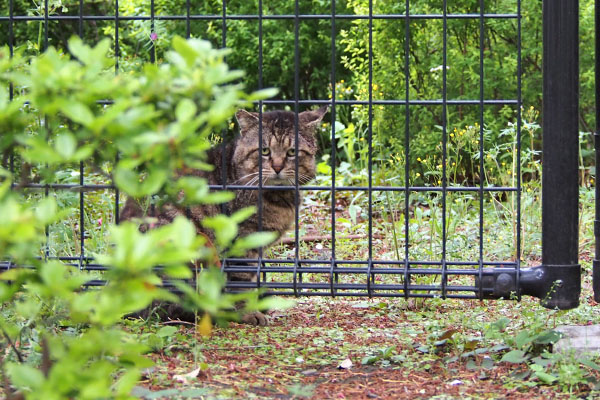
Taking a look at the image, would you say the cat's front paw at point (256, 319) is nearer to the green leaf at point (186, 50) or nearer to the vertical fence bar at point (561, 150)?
the vertical fence bar at point (561, 150)

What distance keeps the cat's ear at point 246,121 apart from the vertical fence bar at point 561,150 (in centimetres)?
169

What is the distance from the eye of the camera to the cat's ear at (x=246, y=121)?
425 centimetres

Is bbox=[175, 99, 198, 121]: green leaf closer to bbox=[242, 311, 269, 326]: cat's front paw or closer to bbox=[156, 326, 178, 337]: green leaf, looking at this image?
bbox=[156, 326, 178, 337]: green leaf

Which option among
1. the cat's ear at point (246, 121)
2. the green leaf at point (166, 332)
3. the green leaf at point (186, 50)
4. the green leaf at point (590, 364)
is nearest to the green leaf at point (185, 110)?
the green leaf at point (186, 50)

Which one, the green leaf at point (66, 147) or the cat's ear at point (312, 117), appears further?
the cat's ear at point (312, 117)

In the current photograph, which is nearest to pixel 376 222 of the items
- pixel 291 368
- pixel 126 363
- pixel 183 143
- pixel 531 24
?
pixel 531 24

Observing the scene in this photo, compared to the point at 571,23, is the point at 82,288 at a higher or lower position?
lower

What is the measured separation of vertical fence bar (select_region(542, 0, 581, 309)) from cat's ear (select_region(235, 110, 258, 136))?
169 cm

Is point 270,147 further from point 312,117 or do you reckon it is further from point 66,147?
point 66,147

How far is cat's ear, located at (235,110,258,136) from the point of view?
4246 mm

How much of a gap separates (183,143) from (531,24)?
5560 millimetres

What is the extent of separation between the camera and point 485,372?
2.91 meters

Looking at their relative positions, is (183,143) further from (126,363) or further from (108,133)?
→ (126,363)

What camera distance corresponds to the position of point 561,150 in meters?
2.91
